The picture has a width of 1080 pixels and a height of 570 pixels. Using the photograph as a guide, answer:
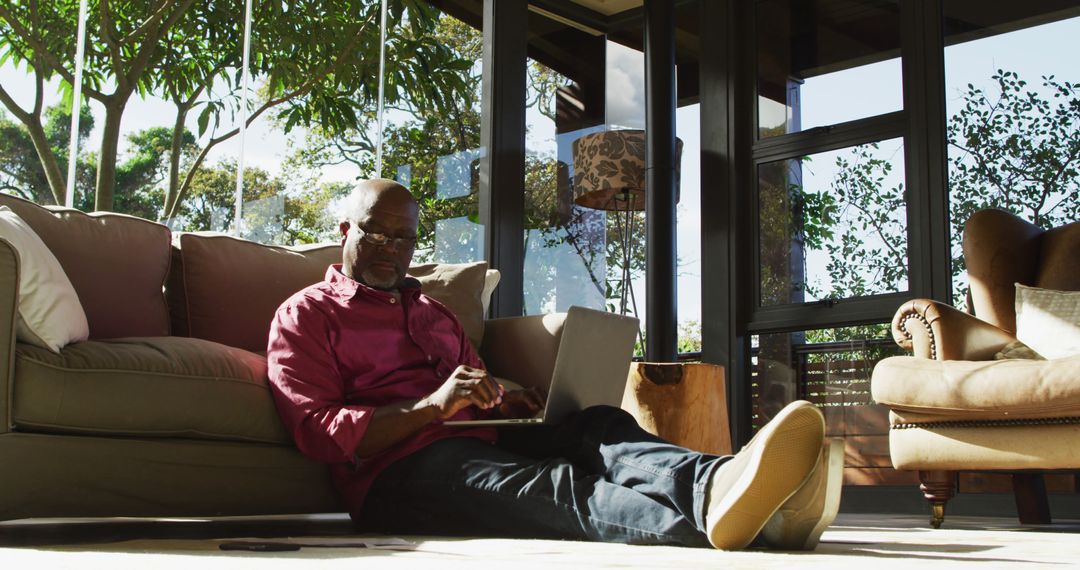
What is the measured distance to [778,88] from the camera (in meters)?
5.02

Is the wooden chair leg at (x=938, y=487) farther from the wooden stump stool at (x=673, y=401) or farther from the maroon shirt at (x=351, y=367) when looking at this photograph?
the maroon shirt at (x=351, y=367)

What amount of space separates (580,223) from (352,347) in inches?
117

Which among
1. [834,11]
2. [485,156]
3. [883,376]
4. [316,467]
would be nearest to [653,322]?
[485,156]

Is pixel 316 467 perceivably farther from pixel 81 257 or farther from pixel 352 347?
pixel 81 257

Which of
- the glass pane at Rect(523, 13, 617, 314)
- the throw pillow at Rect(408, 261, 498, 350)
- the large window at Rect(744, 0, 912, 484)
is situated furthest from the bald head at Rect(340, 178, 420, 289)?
the large window at Rect(744, 0, 912, 484)

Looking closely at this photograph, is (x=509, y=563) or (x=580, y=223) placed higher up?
(x=580, y=223)

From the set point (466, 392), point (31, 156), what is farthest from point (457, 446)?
point (31, 156)

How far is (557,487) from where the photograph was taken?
1.80 metres

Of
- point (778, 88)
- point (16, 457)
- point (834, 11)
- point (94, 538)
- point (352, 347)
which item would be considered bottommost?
point (94, 538)

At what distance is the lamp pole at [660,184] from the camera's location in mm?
4621

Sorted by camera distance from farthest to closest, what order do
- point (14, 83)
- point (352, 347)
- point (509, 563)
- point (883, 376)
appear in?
point (14, 83) < point (883, 376) < point (352, 347) < point (509, 563)

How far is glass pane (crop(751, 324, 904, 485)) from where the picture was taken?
14.9 feet

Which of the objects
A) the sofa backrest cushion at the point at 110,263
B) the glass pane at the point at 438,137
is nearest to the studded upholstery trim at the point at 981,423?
the glass pane at the point at 438,137

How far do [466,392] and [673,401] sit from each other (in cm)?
146
